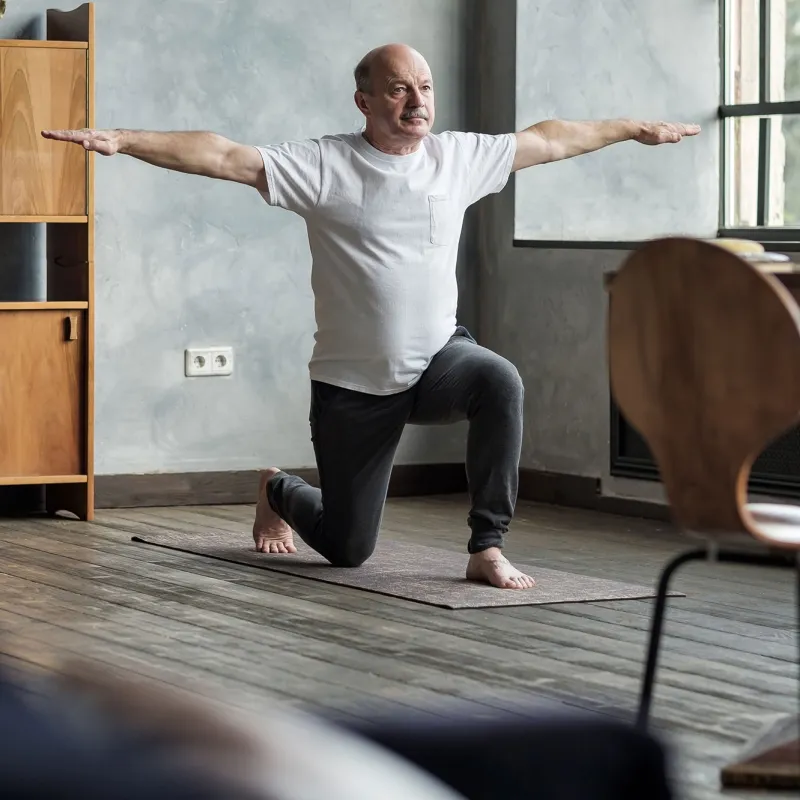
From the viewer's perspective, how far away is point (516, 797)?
2.19 ft

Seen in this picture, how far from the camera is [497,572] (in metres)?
3.78

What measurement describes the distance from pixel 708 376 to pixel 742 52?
382cm

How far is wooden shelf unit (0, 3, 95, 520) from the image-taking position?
4.83 m

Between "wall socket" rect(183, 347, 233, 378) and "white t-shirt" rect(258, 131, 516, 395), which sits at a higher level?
"white t-shirt" rect(258, 131, 516, 395)

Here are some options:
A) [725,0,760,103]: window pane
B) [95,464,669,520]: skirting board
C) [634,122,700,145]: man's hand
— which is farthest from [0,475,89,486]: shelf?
[725,0,760,103]: window pane

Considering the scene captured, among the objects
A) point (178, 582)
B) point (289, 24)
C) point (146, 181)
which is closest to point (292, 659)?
point (178, 582)

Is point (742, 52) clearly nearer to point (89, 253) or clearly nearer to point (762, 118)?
point (762, 118)

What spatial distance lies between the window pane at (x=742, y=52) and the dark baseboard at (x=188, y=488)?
1.77 metres

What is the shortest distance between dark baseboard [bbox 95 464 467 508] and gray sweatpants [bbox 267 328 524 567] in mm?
1253

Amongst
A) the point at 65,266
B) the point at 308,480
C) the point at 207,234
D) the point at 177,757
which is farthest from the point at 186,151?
the point at 177,757

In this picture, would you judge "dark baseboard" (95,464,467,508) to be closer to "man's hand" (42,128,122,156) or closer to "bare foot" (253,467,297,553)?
"bare foot" (253,467,297,553)

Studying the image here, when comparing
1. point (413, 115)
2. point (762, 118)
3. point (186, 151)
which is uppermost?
point (762, 118)

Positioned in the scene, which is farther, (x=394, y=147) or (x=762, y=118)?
(x=762, y=118)

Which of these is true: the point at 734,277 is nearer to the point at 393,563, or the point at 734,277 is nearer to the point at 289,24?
the point at 393,563
